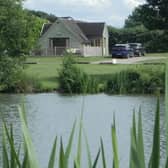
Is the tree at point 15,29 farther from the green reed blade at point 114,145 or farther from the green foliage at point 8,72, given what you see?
the green reed blade at point 114,145

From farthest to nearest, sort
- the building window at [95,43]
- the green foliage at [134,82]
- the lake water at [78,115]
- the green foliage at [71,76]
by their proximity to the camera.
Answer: the building window at [95,43] < the green foliage at [71,76] < the green foliage at [134,82] < the lake water at [78,115]

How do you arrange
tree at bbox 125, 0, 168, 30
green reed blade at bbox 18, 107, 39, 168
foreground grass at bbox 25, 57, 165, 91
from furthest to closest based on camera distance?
1. tree at bbox 125, 0, 168, 30
2. foreground grass at bbox 25, 57, 165, 91
3. green reed blade at bbox 18, 107, 39, 168

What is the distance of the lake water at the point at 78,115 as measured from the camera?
16781 mm

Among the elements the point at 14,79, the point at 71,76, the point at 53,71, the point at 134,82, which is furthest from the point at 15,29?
the point at 53,71

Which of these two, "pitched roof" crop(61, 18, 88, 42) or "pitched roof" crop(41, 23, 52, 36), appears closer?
"pitched roof" crop(61, 18, 88, 42)

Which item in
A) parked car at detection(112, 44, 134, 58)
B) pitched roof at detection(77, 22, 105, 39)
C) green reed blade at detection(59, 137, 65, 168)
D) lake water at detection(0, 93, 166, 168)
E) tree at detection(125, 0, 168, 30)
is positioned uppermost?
tree at detection(125, 0, 168, 30)

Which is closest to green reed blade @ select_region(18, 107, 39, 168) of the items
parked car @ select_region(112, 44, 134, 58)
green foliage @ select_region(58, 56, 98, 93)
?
green foliage @ select_region(58, 56, 98, 93)

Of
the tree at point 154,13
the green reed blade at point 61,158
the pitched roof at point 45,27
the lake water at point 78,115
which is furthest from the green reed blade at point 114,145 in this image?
the pitched roof at point 45,27

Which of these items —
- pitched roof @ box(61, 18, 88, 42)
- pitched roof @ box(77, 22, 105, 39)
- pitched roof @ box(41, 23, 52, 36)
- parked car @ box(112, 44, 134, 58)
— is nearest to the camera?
parked car @ box(112, 44, 134, 58)

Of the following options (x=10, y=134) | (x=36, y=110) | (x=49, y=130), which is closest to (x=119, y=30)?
(x=36, y=110)

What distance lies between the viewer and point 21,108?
2.09 metres

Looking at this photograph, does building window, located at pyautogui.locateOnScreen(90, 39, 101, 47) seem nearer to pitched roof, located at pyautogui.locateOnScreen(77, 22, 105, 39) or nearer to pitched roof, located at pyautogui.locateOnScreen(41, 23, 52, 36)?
pitched roof, located at pyautogui.locateOnScreen(77, 22, 105, 39)

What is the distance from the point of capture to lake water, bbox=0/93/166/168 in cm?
1678

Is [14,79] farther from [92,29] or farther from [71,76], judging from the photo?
[92,29]
